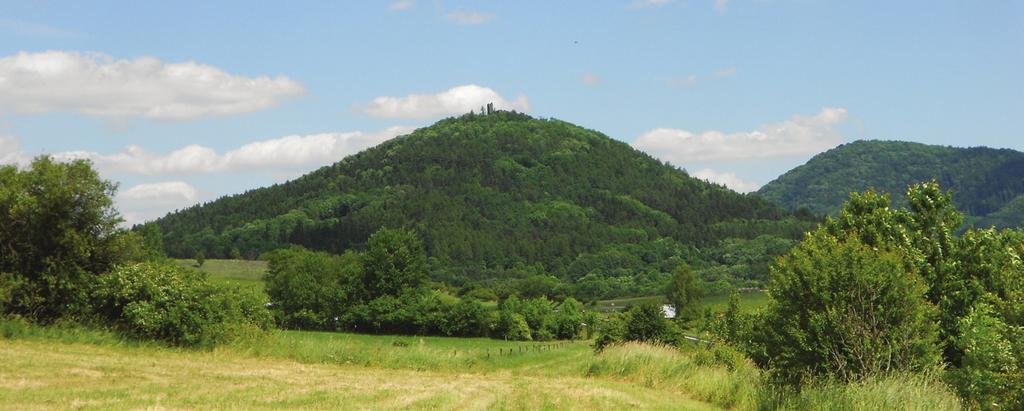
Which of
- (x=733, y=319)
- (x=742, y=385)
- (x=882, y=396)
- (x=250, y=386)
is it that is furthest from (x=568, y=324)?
(x=882, y=396)

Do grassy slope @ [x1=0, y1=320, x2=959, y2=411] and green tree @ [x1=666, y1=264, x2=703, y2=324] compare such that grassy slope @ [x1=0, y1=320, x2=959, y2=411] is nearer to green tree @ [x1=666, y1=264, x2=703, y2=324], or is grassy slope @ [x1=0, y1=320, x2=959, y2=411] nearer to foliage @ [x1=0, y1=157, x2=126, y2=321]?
foliage @ [x1=0, y1=157, x2=126, y2=321]

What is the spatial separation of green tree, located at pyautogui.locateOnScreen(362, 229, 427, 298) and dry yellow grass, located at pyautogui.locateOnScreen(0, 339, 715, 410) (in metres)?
75.8

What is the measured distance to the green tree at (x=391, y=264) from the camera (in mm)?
104375

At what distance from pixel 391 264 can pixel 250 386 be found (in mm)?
84951

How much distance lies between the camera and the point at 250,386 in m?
21.2

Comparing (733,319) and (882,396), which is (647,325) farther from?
(882,396)

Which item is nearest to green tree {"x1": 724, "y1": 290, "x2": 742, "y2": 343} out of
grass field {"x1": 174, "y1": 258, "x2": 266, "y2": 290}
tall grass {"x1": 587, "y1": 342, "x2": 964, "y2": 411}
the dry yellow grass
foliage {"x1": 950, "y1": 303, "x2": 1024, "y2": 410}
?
tall grass {"x1": 587, "y1": 342, "x2": 964, "y2": 411}

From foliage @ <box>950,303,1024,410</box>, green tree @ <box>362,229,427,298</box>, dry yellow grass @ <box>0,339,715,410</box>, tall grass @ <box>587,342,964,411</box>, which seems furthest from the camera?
green tree @ <box>362,229,427,298</box>

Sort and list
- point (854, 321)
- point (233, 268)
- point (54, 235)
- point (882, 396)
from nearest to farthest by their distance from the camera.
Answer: point (882, 396), point (854, 321), point (54, 235), point (233, 268)

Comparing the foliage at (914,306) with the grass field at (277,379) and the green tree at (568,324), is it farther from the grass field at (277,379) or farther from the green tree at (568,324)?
the green tree at (568,324)

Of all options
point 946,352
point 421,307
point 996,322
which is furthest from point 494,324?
point 996,322

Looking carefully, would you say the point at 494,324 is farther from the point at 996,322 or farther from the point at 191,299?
the point at 996,322

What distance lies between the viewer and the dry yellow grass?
18.1 m

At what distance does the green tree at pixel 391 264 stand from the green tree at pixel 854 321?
3340 inches
